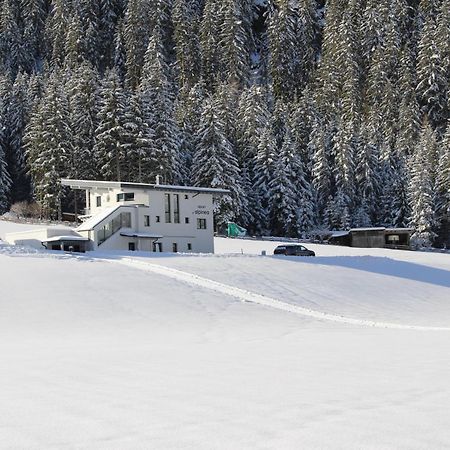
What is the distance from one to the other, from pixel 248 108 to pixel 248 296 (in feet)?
217

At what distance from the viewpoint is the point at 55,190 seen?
80.4 meters

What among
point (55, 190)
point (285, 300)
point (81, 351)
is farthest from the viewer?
point (55, 190)

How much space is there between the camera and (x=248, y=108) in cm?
9581

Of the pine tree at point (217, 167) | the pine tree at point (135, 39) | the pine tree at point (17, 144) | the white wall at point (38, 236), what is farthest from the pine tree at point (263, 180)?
the pine tree at point (135, 39)

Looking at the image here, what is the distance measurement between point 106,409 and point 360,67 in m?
134

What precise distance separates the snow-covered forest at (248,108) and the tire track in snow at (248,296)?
1594 inches

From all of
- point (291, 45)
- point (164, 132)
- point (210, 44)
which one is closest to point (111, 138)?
point (164, 132)

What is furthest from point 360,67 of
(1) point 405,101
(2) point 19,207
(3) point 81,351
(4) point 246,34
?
(3) point 81,351

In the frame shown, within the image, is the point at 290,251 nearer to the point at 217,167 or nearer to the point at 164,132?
the point at 217,167

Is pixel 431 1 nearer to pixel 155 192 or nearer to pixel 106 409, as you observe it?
pixel 155 192

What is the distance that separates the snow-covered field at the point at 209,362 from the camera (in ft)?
22.0

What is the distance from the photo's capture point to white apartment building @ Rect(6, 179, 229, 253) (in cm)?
5125

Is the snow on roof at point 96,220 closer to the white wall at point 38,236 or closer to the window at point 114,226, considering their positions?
the window at point 114,226

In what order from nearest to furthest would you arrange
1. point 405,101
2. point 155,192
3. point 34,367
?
1. point 34,367
2. point 155,192
3. point 405,101
